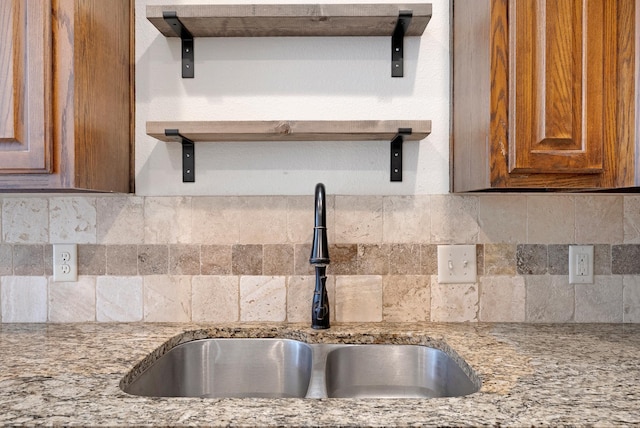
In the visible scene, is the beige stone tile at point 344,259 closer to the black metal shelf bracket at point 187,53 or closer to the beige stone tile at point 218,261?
the beige stone tile at point 218,261

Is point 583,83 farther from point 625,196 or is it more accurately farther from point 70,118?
point 70,118

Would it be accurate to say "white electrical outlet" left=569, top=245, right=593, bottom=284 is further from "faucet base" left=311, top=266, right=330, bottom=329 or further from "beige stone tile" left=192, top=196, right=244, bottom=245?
"beige stone tile" left=192, top=196, right=244, bottom=245

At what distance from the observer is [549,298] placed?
151cm

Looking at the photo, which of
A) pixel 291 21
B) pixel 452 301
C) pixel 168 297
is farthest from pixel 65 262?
pixel 452 301

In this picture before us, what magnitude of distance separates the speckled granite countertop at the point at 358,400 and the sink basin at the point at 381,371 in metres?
0.03

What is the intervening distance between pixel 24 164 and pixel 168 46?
60 centimetres

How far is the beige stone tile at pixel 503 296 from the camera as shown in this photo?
151cm

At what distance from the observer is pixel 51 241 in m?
1.52

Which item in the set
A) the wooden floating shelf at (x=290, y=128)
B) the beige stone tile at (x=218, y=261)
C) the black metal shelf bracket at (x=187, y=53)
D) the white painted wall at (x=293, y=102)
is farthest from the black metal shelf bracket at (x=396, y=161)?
the black metal shelf bracket at (x=187, y=53)

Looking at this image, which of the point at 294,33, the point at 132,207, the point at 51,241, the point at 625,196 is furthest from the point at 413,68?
the point at 51,241

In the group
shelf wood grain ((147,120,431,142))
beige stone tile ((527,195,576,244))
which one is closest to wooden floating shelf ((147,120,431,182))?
shelf wood grain ((147,120,431,142))

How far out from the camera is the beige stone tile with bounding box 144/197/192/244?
4.99ft

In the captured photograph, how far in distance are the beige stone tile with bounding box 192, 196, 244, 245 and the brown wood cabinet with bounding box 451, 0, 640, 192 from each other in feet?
2.49

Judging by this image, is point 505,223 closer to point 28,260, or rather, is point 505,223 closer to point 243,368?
point 243,368
